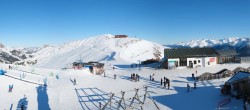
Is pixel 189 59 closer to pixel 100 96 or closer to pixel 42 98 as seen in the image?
pixel 100 96

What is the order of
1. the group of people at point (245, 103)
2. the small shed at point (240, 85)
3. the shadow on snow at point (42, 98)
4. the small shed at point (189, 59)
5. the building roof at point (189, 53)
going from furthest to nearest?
the building roof at point (189, 53) → the small shed at point (189, 59) → the shadow on snow at point (42, 98) → the small shed at point (240, 85) → the group of people at point (245, 103)

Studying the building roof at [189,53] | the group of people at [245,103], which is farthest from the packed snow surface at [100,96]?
the building roof at [189,53]

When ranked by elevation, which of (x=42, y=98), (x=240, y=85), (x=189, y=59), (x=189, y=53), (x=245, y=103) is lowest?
(x=42, y=98)

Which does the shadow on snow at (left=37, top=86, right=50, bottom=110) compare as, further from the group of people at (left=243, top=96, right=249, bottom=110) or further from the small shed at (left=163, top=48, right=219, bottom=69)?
the small shed at (left=163, top=48, right=219, bottom=69)

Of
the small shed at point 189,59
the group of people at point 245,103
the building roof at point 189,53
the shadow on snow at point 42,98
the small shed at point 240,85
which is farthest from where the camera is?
the building roof at point 189,53

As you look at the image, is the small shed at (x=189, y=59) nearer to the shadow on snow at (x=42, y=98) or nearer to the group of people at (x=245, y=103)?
the shadow on snow at (x=42, y=98)

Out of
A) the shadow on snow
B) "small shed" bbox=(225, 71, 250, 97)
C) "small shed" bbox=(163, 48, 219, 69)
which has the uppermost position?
"small shed" bbox=(163, 48, 219, 69)

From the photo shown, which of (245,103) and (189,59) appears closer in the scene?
(245,103)

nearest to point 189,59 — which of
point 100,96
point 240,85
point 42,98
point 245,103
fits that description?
point 100,96

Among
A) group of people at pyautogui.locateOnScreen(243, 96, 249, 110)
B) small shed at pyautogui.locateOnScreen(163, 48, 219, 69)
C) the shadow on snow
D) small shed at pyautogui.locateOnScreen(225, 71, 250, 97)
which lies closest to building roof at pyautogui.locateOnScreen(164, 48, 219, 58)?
small shed at pyautogui.locateOnScreen(163, 48, 219, 69)

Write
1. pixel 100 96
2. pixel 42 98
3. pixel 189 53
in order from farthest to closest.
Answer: pixel 189 53, pixel 42 98, pixel 100 96

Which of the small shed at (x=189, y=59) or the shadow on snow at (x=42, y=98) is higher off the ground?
the small shed at (x=189, y=59)

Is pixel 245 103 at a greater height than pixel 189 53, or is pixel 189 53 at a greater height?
pixel 189 53

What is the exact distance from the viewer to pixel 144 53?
125 metres
